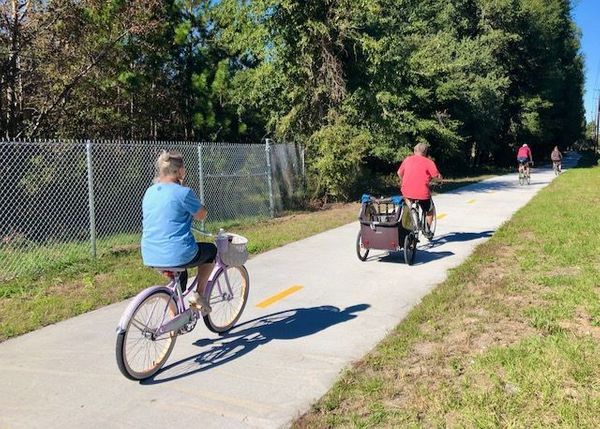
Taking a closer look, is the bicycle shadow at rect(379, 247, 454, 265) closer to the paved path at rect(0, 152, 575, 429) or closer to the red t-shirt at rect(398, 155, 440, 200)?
the paved path at rect(0, 152, 575, 429)

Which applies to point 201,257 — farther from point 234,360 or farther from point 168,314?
point 234,360

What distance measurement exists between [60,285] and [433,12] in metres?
29.9

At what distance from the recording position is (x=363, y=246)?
8.56 metres

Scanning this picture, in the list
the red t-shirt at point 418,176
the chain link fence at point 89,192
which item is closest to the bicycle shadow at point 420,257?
the red t-shirt at point 418,176

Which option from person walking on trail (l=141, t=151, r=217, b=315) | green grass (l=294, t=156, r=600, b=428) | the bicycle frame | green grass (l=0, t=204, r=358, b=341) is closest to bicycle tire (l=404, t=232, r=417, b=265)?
green grass (l=294, t=156, r=600, b=428)

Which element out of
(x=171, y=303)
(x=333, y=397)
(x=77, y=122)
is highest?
(x=77, y=122)

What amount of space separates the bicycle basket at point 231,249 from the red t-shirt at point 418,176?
451 centimetres

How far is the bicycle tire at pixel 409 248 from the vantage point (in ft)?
27.4

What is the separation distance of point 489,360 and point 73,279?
601 centimetres

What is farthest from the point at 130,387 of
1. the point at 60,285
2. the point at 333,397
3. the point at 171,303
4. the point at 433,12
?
the point at 433,12

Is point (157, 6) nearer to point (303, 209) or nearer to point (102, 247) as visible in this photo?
point (303, 209)

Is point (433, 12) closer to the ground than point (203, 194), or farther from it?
farther from it

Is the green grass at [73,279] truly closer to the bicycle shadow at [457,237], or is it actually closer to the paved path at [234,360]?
the paved path at [234,360]

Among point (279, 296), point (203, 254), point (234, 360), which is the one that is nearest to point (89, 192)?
point (279, 296)
